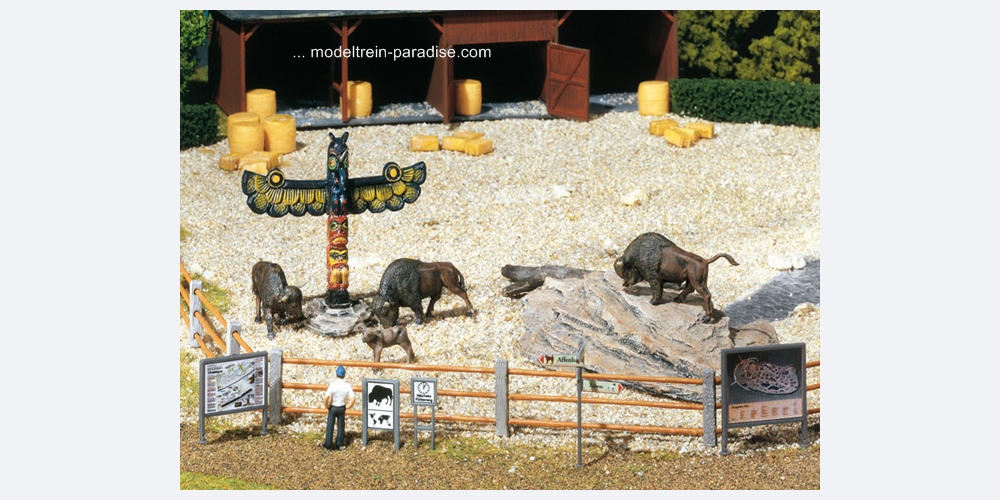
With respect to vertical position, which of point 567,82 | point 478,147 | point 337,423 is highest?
point 567,82

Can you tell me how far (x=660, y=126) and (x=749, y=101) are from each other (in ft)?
7.32

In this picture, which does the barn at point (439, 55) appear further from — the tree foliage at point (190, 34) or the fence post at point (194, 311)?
the fence post at point (194, 311)

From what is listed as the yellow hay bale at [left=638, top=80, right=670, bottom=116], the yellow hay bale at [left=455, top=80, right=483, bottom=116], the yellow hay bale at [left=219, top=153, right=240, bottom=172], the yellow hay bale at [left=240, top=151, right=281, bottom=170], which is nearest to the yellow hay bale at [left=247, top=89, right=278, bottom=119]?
the yellow hay bale at [left=240, top=151, right=281, bottom=170]

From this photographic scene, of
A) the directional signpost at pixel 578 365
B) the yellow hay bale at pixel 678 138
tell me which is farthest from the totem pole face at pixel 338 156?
the yellow hay bale at pixel 678 138

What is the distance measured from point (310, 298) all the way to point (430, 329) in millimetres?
2260

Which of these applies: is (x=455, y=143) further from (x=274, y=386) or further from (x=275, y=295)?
(x=274, y=386)

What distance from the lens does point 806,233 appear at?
29938 millimetres

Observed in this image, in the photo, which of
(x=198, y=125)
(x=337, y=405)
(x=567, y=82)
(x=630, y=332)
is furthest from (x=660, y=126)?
(x=337, y=405)

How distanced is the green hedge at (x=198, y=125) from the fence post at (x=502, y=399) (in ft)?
47.2

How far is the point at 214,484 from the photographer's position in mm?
21578

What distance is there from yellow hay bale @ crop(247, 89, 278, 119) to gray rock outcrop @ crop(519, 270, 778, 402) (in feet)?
39.8

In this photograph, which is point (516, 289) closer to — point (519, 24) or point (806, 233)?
point (806, 233)

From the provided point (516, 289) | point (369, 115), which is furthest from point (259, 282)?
point (369, 115)

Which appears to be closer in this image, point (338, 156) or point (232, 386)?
point (232, 386)
